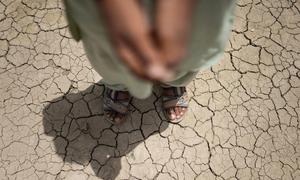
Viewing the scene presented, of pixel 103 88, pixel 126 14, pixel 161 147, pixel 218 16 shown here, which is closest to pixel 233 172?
pixel 161 147

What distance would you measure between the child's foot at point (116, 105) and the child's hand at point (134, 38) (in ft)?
4.72

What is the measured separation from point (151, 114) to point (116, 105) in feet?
0.72

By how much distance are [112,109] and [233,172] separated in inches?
29.0

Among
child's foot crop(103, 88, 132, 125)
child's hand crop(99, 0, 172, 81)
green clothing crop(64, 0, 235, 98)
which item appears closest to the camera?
child's hand crop(99, 0, 172, 81)

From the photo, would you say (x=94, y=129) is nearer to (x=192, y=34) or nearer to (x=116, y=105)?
(x=116, y=105)

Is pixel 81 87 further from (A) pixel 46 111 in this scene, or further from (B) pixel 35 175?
(B) pixel 35 175

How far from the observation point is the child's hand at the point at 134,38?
2.24ft

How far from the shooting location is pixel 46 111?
89.8 inches

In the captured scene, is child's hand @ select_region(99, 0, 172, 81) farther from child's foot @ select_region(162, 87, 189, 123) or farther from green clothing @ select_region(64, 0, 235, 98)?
child's foot @ select_region(162, 87, 189, 123)

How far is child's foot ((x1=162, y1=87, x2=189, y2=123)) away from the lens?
7.13 feet

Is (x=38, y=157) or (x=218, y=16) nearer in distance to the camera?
(x=218, y=16)

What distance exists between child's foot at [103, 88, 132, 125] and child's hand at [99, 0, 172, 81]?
1.44 meters

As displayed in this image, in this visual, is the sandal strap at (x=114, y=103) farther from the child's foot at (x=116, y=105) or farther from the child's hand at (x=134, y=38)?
the child's hand at (x=134, y=38)

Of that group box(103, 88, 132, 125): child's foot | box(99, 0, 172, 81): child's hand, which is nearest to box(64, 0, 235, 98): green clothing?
box(99, 0, 172, 81): child's hand
